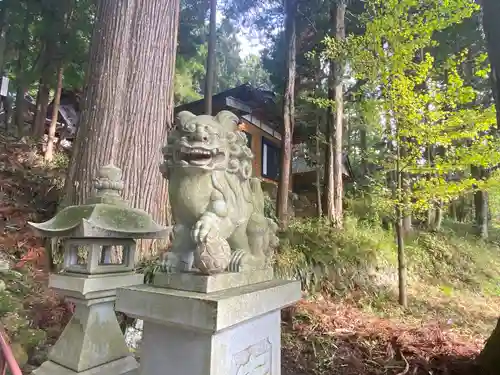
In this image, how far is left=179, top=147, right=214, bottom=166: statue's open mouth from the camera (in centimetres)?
168

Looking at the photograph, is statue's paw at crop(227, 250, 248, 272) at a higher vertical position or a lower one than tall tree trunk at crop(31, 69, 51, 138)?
lower

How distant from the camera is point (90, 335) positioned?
2371 millimetres

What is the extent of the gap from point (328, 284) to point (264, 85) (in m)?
17.3

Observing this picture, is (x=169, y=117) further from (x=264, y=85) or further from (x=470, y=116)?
(x=264, y=85)

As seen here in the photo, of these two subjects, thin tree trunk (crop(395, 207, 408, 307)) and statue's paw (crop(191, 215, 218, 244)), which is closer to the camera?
statue's paw (crop(191, 215, 218, 244))

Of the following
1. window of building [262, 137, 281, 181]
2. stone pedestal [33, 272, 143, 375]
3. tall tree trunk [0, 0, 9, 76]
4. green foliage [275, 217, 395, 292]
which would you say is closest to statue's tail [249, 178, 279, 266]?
stone pedestal [33, 272, 143, 375]

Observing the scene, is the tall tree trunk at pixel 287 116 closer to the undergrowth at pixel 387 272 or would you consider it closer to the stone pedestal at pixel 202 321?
the undergrowth at pixel 387 272

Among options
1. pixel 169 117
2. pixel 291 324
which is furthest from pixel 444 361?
pixel 169 117

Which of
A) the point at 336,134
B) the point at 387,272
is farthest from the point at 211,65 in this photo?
the point at 387,272

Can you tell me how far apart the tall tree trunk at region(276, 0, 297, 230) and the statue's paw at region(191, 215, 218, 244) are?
21.4 feet

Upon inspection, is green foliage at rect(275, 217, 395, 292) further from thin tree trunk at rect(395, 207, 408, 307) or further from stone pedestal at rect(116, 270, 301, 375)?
stone pedestal at rect(116, 270, 301, 375)

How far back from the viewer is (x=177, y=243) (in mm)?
1790

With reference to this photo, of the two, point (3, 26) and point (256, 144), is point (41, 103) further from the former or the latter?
point (256, 144)

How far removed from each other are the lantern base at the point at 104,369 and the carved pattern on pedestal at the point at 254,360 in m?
1.09
